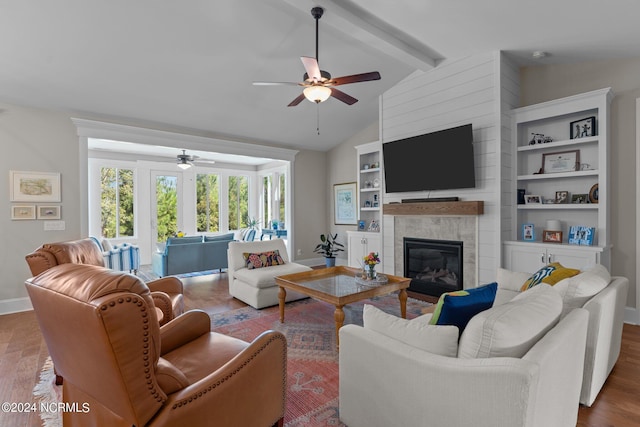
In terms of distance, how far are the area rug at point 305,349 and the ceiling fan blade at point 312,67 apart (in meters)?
2.46

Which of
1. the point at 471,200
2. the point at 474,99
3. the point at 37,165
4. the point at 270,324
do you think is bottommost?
the point at 270,324

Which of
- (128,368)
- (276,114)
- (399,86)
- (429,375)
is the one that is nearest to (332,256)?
(276,114)

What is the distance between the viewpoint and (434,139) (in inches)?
180

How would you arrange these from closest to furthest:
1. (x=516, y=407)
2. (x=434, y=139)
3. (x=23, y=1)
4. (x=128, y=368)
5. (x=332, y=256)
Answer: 1. (x=128, y=368)
2. (x=516, y=407)
3. (x=23, y=1)
4. (x=434, y=139)
5. (x=332, y=256)

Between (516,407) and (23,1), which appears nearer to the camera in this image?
(516,407)

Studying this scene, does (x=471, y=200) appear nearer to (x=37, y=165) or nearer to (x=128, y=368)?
(x=128, y=368)

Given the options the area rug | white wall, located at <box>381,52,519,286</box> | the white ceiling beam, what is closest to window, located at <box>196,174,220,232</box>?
the area rug

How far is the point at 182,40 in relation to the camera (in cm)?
347

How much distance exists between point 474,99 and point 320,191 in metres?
3.89

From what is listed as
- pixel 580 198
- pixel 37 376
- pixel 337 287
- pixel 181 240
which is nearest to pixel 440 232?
pixel 580 198

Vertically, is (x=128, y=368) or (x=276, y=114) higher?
(x=276, y=114)

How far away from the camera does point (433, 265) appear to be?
477 centimetres

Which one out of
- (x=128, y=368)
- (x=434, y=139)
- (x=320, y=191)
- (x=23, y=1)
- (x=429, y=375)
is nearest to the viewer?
(x=128, y=368)

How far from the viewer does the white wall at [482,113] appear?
13.2 ft
